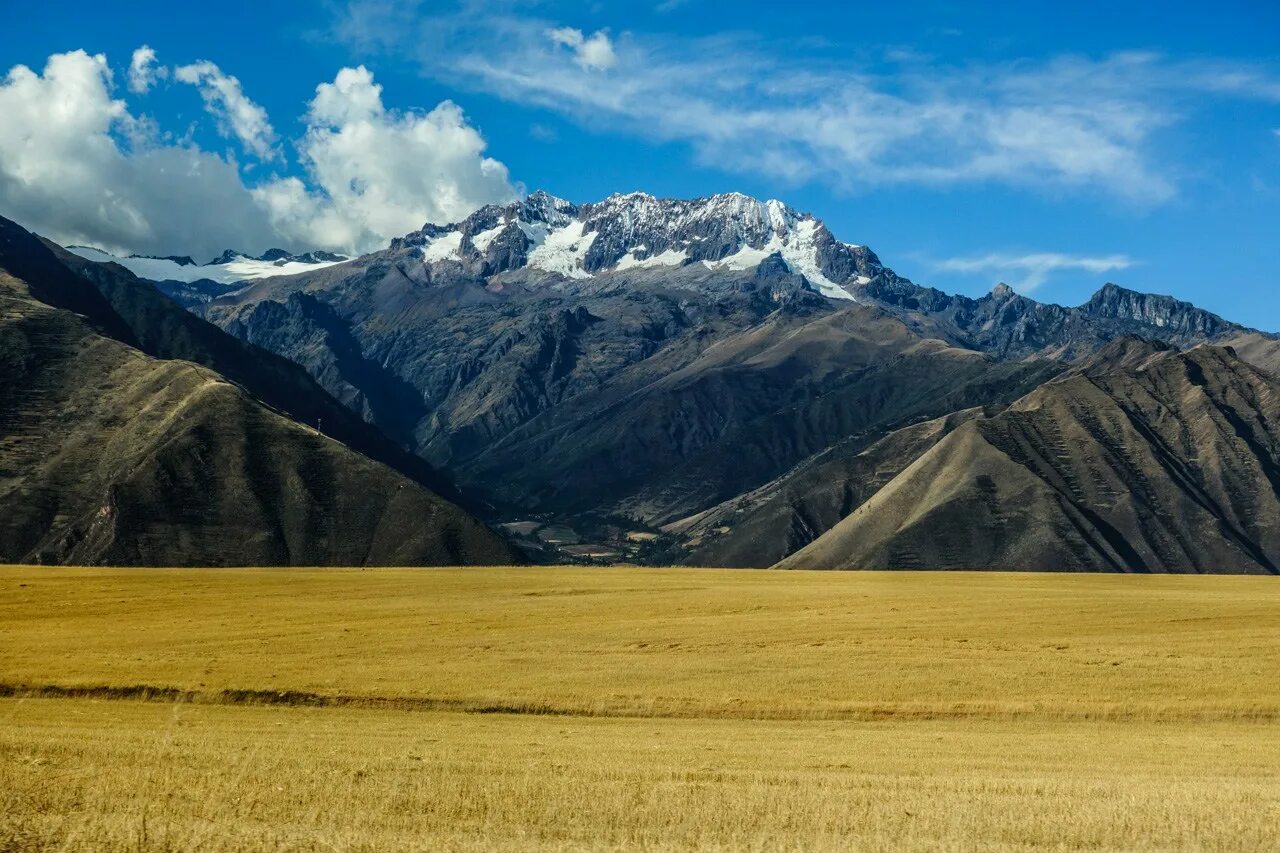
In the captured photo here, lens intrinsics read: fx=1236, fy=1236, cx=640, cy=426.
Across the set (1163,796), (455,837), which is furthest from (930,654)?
(455,837)

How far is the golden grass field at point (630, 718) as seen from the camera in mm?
31797

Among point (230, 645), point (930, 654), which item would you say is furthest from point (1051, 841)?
point (230, 645)

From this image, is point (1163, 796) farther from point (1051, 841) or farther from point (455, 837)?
point (455, 837)

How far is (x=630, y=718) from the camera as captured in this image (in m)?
55.2

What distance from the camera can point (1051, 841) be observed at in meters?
31.5

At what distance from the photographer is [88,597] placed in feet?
317

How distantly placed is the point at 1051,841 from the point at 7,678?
48088mm

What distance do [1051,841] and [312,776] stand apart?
20310 mm

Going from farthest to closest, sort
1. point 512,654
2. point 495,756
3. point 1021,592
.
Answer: point 1021,592, point 512,654, point 495,756

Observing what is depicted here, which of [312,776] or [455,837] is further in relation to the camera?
[312,776]

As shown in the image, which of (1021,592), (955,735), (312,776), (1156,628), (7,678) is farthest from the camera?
(1021,592)

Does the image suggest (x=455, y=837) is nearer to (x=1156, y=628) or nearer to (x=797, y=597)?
(x=1156, y=628)

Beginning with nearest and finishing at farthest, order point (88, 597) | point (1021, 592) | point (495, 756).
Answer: point (495, 756) → point (88, 597) → point (1021, 592)

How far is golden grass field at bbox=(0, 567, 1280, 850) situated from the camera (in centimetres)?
3180
